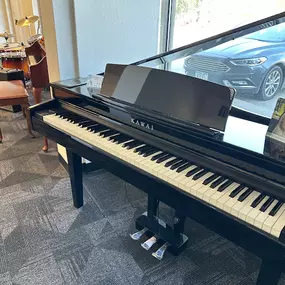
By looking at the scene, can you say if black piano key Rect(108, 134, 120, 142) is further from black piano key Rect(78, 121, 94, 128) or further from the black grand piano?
black piano key Rect(78, 121, 94, 128)

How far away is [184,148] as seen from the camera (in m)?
1.14

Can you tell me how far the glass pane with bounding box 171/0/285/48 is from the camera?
186 cm

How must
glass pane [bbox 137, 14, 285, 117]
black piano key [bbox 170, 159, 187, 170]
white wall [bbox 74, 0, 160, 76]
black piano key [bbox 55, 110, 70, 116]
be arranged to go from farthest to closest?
white wall [bbox 74, 0, 160, 76]
glass pane [bbox 137, 14, 285, 117]
black piano key [bbox 55, 110, 70, 116]
black piano key [bbox 170, 159, 187, 170]

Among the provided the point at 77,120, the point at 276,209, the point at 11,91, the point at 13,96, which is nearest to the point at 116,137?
the point at 77,120

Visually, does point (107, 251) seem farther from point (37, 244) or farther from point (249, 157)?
point (249, 157)

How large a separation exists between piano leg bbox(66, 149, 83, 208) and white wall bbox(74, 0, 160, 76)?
735 millimetres

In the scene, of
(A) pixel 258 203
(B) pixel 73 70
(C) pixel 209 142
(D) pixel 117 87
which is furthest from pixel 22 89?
(A) pixel 258 203

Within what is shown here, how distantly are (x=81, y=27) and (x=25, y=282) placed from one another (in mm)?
1669

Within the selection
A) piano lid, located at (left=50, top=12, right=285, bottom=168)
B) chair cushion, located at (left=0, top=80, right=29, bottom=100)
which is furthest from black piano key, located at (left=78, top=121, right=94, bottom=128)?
chair cushion, located at (left=0, top=80, right=29, bottom=100)

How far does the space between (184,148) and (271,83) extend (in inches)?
43.2

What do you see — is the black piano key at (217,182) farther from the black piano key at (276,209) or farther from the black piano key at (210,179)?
the black piano key at (276,209)

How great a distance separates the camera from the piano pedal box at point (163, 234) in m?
1.58

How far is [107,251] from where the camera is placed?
1617 millimetres

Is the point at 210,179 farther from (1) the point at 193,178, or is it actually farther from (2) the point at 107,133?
(2) the point at 107,133
